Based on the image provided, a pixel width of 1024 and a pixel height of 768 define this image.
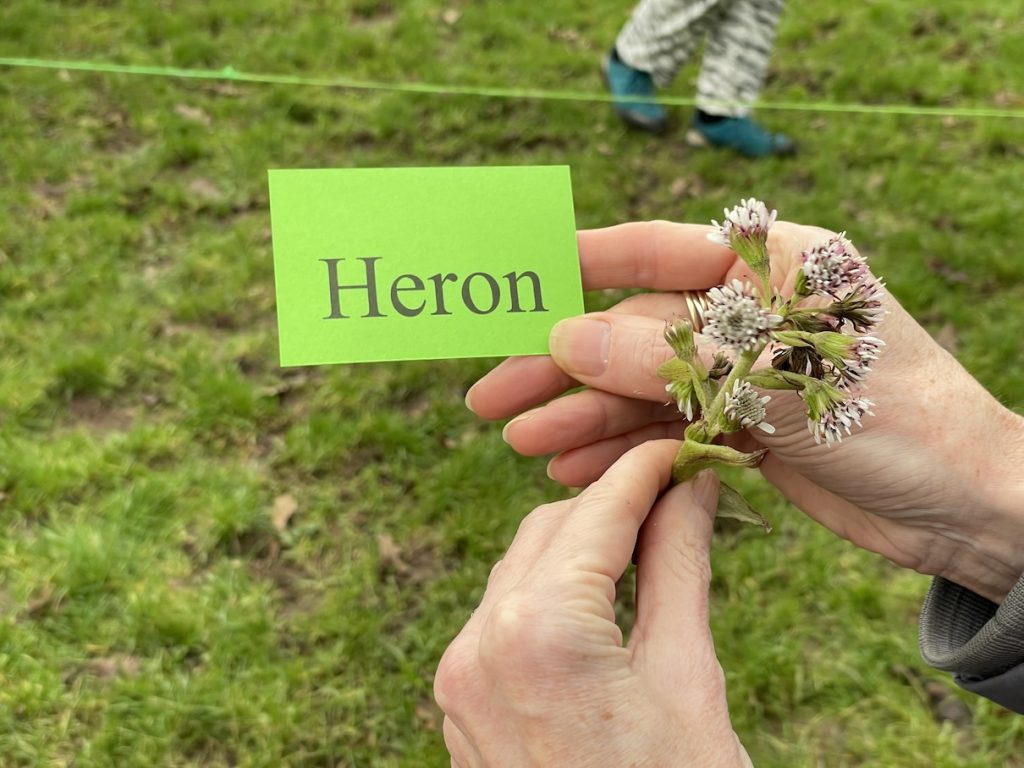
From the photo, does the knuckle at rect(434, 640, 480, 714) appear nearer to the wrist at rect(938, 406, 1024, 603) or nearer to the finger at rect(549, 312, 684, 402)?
the finger at rect(549, 312, 684, 402)

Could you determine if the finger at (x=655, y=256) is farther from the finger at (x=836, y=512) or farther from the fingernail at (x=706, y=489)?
the fingernail at (x=706, y=489)

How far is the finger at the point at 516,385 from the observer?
1.67 meters

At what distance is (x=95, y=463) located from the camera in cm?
262

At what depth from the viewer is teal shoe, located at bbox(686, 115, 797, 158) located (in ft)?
13.0

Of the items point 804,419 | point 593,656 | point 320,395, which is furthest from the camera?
point 320,395

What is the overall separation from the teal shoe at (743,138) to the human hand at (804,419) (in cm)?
250

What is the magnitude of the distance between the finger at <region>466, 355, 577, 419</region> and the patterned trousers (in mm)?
2537

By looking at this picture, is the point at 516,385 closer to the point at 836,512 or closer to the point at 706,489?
Result: the point at 706,489

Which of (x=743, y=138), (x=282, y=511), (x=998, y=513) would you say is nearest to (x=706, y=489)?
(x=998, y=513)

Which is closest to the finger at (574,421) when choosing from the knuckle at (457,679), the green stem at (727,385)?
the green stem at (727,385)

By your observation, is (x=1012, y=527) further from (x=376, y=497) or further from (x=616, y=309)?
(x=376, y=497)

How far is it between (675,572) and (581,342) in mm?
462

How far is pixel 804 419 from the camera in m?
1.44

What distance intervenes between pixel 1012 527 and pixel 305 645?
185 cm
